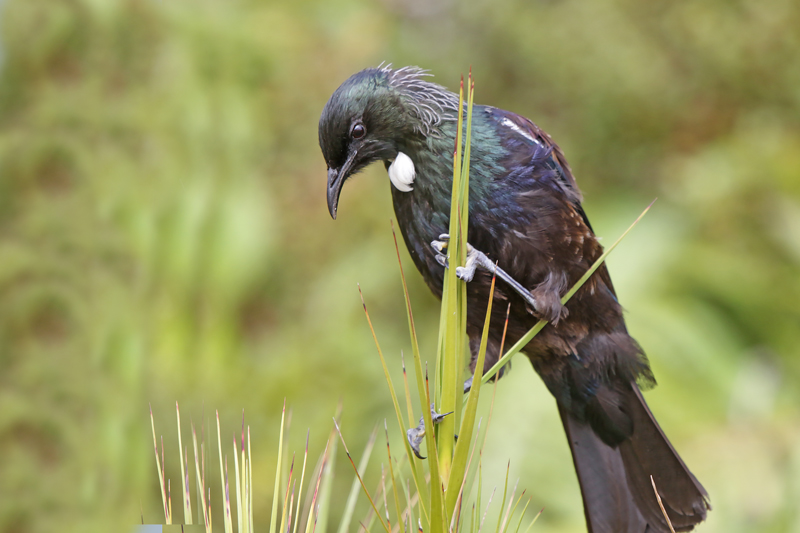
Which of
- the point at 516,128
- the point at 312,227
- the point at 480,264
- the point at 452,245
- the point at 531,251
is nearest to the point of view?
the point at 452,245

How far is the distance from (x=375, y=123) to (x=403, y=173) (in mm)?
147

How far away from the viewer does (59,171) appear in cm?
329

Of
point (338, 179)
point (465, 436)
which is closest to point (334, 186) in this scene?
point (338, 179)

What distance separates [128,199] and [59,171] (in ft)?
1.91

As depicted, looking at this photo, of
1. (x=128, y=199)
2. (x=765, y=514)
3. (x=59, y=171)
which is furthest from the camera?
(x=128, y=199)

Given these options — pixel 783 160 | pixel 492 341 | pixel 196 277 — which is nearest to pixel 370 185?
pixel 196 277

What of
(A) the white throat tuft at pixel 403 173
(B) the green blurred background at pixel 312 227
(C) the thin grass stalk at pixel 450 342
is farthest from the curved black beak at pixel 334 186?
(B) the green blurred background at pixel 312 227

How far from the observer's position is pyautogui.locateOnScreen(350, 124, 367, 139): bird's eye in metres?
1.63

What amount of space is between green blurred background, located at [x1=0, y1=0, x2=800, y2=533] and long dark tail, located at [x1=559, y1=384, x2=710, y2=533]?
157cm

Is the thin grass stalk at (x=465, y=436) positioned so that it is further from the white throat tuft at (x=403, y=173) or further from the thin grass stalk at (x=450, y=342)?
the white throat tuft at (x=403, y=173)

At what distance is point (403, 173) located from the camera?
162 centimetres

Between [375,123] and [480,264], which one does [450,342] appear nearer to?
[480,264]

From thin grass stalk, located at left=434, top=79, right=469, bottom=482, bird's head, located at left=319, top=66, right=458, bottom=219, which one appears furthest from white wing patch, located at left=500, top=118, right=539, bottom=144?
thin grass stalk, located at left=434, top=79, right=469, bottom=482

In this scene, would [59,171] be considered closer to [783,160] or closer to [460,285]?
[460,285]
